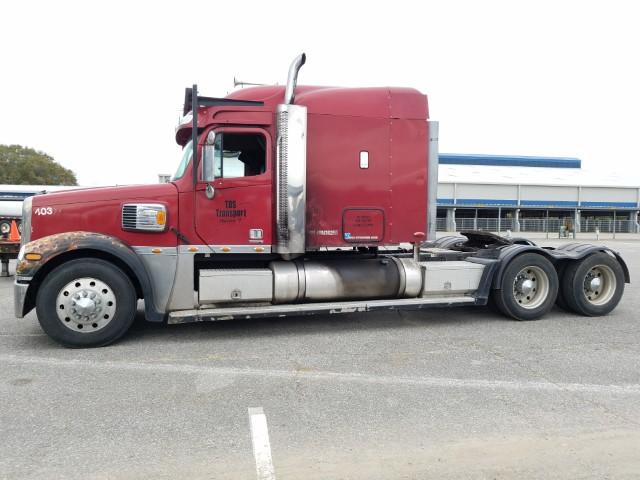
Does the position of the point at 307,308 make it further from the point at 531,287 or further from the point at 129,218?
the point at 531,287

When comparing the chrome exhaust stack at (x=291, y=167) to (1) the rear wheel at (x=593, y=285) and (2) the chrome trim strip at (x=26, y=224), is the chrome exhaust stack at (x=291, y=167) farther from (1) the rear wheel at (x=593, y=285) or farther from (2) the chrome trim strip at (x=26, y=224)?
(1) the rear wheel at (x=593, y=285)

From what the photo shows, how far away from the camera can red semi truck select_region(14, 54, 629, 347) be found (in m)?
5.26

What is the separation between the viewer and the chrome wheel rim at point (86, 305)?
203 inches

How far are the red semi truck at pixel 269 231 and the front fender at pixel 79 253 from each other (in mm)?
16

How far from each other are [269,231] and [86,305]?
2258mm

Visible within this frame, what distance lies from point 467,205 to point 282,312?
38818mm

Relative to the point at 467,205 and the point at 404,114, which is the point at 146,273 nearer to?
the point at 404,114

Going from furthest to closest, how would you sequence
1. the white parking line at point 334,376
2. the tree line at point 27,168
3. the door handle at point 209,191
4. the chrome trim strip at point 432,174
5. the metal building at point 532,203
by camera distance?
the tree line at point 27,168, the metal building at point 532,203, the chrome trim strip at point 432,174, the door handle at point 209,191, the white parking line at point 334,376

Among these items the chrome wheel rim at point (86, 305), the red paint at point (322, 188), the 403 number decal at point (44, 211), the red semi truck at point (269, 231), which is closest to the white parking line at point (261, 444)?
the red semi truck at point (269, 231)

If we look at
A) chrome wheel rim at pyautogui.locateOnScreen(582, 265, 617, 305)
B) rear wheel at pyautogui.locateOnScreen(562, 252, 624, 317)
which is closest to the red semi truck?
rear wheel at pyautogui.locateOnScreen(562, 252, 624, 317)

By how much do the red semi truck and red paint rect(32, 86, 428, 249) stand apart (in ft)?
0.05

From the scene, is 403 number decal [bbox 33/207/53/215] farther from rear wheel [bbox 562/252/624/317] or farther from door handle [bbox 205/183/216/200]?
rear wheel [bbox 562/252/624/317]

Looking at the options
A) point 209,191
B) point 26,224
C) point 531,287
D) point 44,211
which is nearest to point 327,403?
point 209,191

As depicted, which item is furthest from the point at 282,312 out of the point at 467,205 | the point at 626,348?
the point at 467,205
